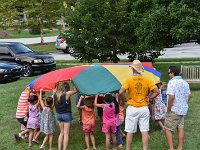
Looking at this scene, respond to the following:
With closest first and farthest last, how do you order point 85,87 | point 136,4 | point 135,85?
point 135,85, point 85,87, point 136,4

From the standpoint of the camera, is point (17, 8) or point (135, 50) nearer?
point (135, 50)

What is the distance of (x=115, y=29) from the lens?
18.3 metres

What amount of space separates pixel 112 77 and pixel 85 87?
84 cm

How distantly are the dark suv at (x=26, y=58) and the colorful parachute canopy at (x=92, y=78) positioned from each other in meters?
11.9

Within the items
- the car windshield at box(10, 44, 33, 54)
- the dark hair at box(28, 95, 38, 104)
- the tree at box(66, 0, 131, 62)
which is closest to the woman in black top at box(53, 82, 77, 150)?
the dark hair at box(28, 95, 38, 104)

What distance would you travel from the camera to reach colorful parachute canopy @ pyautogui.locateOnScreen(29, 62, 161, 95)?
9.45 metres

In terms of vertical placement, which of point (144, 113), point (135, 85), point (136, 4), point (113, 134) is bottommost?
point (113, 134)

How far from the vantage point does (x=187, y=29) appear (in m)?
15.2

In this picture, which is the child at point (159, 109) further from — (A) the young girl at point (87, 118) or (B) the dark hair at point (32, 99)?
(B) the dark hair at point (32, 99)

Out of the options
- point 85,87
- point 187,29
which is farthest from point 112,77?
point 187,29

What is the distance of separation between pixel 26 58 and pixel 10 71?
2.29 metres

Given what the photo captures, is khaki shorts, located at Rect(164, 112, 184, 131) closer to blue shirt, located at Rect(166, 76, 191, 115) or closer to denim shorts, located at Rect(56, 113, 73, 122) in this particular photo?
blue shirt, located at Rect(166, 76, 191, 115)

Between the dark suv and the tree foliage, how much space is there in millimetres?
3362

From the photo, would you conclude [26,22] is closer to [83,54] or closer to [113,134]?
[83,54]
